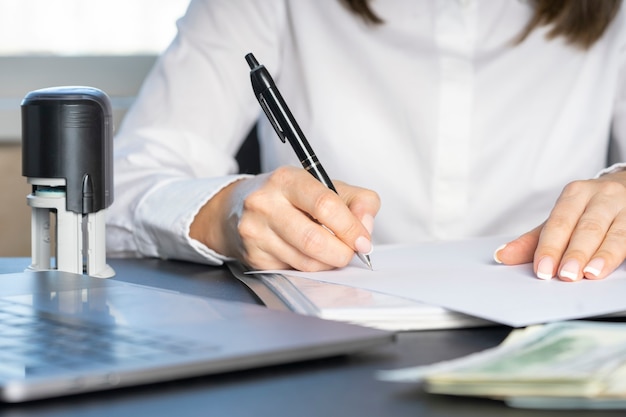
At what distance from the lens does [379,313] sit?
61cm

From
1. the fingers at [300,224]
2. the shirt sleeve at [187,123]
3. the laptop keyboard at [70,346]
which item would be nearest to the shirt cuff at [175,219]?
the shirt sleeve at [187,123]

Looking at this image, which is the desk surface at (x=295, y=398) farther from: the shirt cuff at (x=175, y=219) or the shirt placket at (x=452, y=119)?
the shirt placket at (x=452, y=119)

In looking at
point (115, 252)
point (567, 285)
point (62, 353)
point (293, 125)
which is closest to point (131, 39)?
point (115, 252)

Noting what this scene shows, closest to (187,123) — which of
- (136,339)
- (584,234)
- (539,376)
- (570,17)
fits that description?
(570,17)

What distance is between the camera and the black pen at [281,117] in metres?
0.85

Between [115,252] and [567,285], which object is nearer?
[567,285]

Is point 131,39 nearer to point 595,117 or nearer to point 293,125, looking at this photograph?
point 595,117

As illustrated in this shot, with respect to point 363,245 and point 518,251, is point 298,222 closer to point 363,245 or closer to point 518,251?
point 363,245

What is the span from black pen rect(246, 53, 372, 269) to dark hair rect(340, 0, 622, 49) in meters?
0.55

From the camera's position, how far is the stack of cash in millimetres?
419

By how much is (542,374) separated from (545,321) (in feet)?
0.51

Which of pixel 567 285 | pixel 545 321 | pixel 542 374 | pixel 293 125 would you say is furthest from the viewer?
pixel 293 125

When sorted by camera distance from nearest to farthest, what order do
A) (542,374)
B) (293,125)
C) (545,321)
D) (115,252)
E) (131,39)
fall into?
1. (542,374)
2. (545,321)
3. (293,125)
4. (115,252)
5. (131,39)

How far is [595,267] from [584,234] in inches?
1.7
